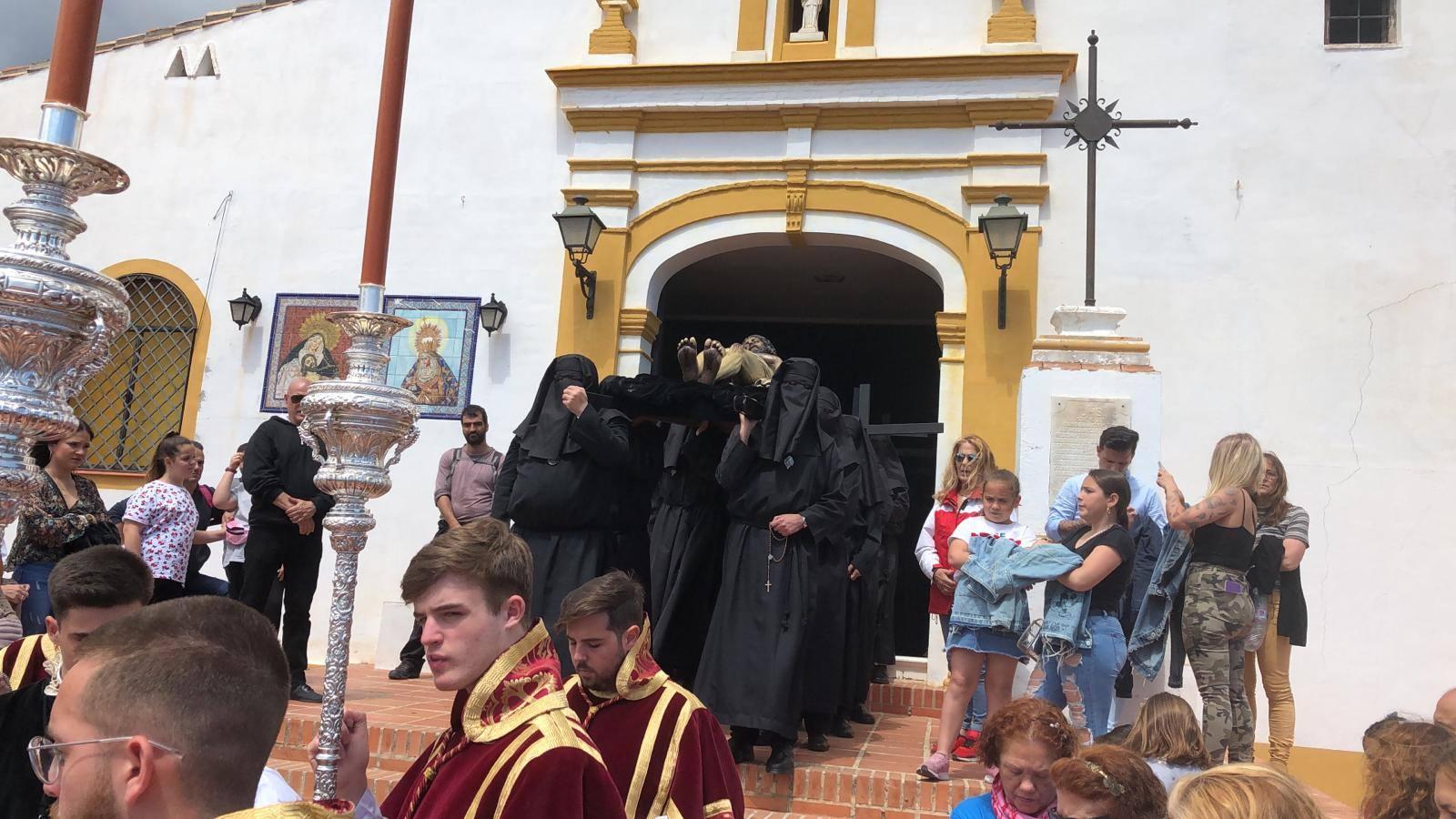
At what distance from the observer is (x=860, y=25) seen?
9547mm

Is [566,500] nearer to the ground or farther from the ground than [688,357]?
nearer to the ground

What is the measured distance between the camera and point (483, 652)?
7.67 ft

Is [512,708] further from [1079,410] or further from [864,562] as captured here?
[864,562]

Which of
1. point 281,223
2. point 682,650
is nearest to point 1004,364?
point 682,650

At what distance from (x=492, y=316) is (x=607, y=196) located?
138 cm

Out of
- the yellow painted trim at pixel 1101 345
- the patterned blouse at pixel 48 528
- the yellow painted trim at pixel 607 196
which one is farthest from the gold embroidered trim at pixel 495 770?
the yellow painted trim at pixel 607 196

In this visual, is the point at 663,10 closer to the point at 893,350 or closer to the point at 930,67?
the point at 930,67

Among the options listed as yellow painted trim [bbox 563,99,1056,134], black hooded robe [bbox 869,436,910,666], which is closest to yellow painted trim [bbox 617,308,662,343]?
yellow painted trim [bbox 563,99,1056,134]

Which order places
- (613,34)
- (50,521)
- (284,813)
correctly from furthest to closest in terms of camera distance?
(613,34) → (50,521) → (284,813)

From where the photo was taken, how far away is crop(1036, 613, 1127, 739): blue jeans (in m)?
4.89

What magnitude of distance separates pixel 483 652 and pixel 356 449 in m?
0.64

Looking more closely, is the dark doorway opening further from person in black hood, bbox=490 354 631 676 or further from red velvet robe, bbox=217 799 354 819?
red velvet robe, bbox=217 799 354 819

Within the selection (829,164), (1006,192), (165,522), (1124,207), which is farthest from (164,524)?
(1124,207)

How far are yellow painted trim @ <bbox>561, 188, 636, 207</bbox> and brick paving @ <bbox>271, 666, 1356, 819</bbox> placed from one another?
4.42m
